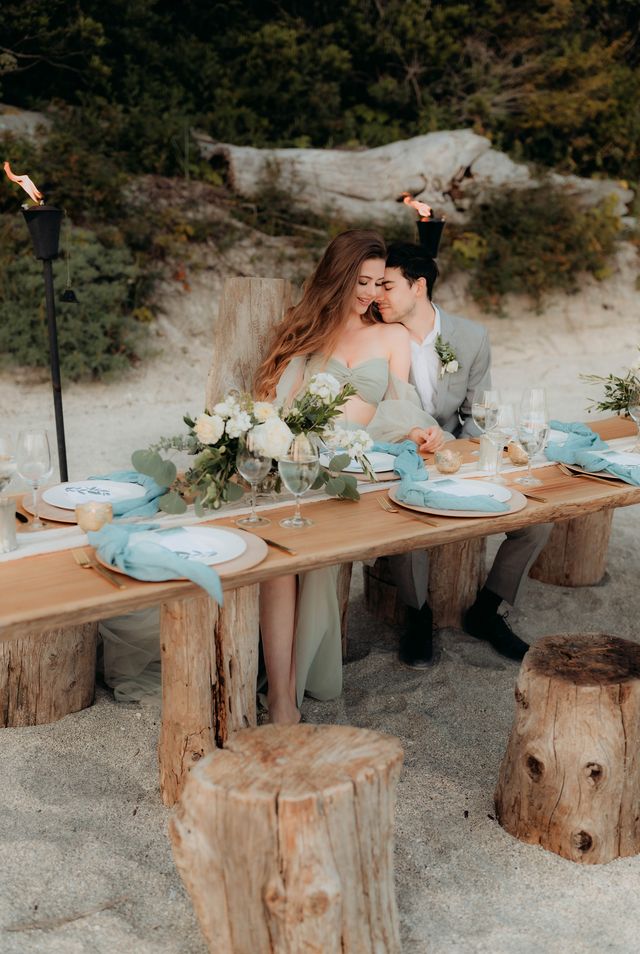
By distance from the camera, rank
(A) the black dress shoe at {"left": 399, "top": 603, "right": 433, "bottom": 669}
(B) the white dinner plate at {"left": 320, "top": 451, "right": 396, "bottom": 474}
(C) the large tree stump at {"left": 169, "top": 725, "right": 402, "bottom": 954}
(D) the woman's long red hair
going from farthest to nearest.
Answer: (D) the woman's long red hair < (A) the black dress shoe at {"left": 399, "top": 603, "right": 433, "bottom": 669} < (B) the white dinner plate at {"left": 320, "top": 451, "right": 396, "bottom": 474} < (C) the large tree stump at {"left": 169, "top": 725, "right": 402, "bottom": 954}

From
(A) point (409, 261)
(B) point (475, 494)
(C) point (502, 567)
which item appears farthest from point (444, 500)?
(A) point (409, 261)

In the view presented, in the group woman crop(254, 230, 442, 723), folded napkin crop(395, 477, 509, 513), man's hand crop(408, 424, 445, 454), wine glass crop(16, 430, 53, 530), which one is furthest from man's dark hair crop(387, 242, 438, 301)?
wine glass crop(16, 430, 53, 530)

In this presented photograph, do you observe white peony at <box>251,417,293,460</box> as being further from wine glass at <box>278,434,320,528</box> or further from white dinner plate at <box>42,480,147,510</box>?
white dinner plate at <box>42,480,147,510</box>

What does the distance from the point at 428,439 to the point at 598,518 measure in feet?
4.37

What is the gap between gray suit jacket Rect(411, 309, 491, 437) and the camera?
4.10m

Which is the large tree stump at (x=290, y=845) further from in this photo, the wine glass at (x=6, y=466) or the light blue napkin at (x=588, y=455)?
the light blue napkin at (x=588, y=455)

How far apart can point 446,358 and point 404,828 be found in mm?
2259

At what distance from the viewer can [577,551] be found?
4059 mm

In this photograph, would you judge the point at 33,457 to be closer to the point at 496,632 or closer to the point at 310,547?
the point at 310,547

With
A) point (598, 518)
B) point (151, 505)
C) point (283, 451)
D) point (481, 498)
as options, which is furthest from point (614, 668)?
point (598, 518)

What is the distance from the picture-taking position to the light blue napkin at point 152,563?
5.95 ft

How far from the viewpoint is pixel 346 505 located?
95.6 inches

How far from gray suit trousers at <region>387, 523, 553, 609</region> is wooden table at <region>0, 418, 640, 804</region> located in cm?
74

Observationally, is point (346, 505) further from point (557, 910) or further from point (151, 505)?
point (557, 910)
